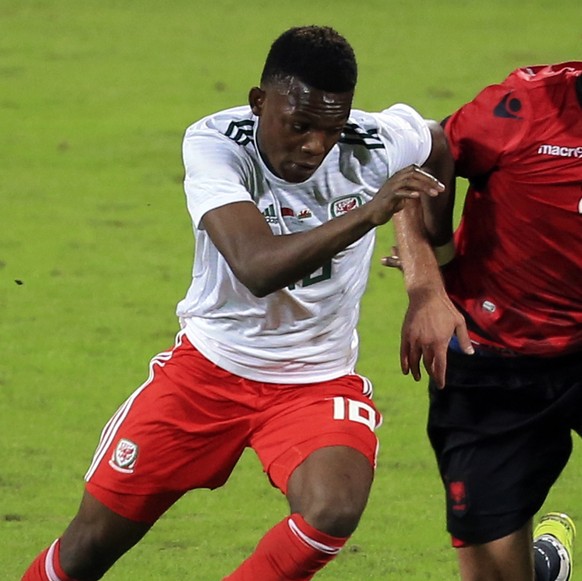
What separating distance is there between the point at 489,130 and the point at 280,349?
0.92 meters

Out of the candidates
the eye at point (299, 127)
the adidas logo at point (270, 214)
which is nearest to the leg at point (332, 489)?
the adidas logo at point (270, 214)

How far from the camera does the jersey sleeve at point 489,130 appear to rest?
16.4 feet

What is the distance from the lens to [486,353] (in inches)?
208

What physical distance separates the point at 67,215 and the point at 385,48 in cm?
539

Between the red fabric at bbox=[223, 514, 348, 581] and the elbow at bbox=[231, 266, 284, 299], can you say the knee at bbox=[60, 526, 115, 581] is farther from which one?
the elbow at bbox=[231, 266, 284, 299]

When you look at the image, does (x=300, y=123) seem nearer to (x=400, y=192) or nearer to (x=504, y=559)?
(x=400, y=192)

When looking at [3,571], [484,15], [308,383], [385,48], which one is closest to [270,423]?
[308,383]

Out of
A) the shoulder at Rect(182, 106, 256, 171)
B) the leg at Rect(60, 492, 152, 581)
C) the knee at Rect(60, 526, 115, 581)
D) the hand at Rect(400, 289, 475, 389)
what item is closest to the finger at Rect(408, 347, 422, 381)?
the hand at Rect(400, 289, 475, 389)

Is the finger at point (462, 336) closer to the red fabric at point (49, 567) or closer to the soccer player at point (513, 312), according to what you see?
the soccer player at point (513, 312)

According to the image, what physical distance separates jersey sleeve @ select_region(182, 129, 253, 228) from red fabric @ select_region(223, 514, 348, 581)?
905mm

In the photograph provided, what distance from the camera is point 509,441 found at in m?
5.21

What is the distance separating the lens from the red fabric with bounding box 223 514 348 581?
4.58m

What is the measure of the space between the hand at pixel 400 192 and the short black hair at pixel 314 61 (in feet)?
1.66

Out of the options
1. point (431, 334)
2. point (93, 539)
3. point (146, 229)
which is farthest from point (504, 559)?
point (146, 229)
